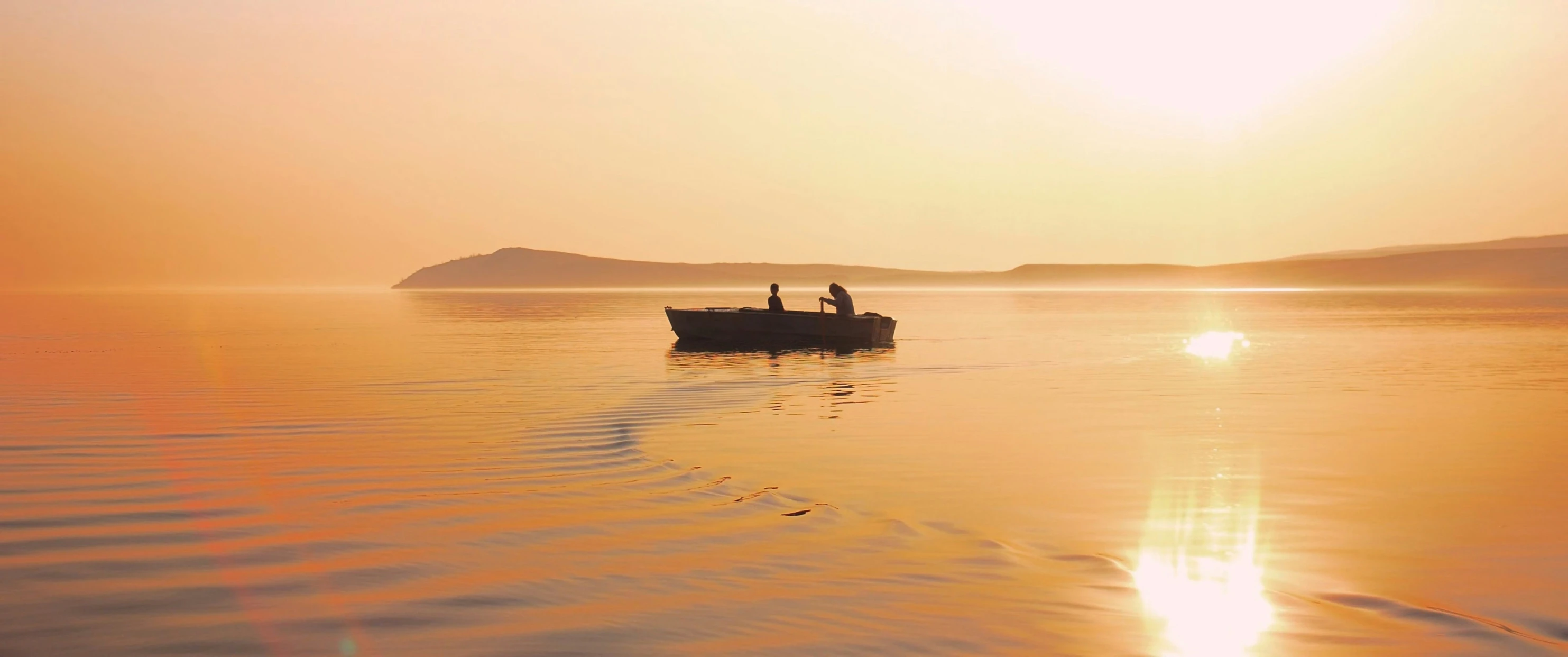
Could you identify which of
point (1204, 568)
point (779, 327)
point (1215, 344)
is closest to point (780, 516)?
point (1204, 568)

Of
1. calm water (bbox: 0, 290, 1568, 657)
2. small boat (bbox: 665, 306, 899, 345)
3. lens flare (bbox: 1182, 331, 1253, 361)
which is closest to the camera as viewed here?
calm water (bbox: 0, 290, 1568, 657)

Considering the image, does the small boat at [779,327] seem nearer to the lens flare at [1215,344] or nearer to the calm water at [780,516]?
the lens flare at [1215,344]

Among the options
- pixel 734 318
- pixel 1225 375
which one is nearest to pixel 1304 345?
pixel 1225 375

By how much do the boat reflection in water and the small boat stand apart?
992 inches

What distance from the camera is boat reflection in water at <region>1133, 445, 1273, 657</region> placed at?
261 inches

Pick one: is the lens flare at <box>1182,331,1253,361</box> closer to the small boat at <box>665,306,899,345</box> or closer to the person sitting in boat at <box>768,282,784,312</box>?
the small boat at <box>665,306,899,345</box>

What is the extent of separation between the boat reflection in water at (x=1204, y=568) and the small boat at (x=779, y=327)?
25.2 meters

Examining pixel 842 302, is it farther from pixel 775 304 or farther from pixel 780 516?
pixel 780 516

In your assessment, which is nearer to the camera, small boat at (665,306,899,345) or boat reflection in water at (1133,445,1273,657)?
boat reflection in water at (1133,445,1273,657)

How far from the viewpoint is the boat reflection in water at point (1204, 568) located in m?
6.64

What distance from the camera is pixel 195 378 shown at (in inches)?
971

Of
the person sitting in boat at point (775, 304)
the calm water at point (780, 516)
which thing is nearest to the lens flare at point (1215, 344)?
the calm water at point (780, 516)

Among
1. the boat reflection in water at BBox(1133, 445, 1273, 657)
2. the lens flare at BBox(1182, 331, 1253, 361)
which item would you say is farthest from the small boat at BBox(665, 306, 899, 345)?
the boat reflection in water at BBox(1133, 445, 1273, 657)

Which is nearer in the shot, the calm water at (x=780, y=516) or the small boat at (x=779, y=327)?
the calm water at (x=780, y=516)
